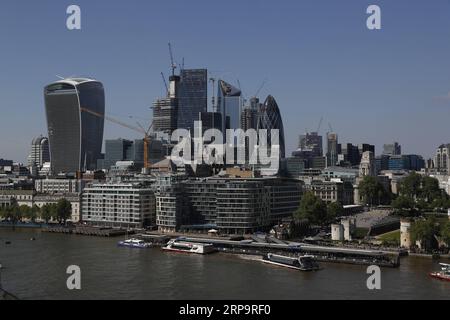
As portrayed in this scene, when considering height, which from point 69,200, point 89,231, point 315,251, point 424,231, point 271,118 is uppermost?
point 271,118

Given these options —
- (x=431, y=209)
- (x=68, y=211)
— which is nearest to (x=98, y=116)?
(x=68, y=211)

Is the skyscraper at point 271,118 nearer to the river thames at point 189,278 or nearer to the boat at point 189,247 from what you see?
the boat at point 189,247

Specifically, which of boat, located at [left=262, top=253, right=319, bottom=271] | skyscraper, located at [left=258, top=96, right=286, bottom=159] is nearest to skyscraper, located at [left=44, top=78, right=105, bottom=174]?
skyscraper, located at [left=258, top=96, right=286, bottom=159]

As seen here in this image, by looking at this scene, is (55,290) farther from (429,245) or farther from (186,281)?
(429,245)

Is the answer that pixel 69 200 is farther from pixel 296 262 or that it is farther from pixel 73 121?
pixel 73 121

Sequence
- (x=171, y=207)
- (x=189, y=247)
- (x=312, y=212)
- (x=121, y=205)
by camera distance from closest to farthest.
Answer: (x=189, y=247)
(x=312, y=212)
(x=171, y=207)
(x=121, y=205)

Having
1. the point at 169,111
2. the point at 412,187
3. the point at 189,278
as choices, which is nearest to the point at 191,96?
the point at 169,111

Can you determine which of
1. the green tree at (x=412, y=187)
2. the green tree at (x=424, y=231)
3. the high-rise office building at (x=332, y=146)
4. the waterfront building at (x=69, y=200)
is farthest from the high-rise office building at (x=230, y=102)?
the green tree at (x=424, y=231)
